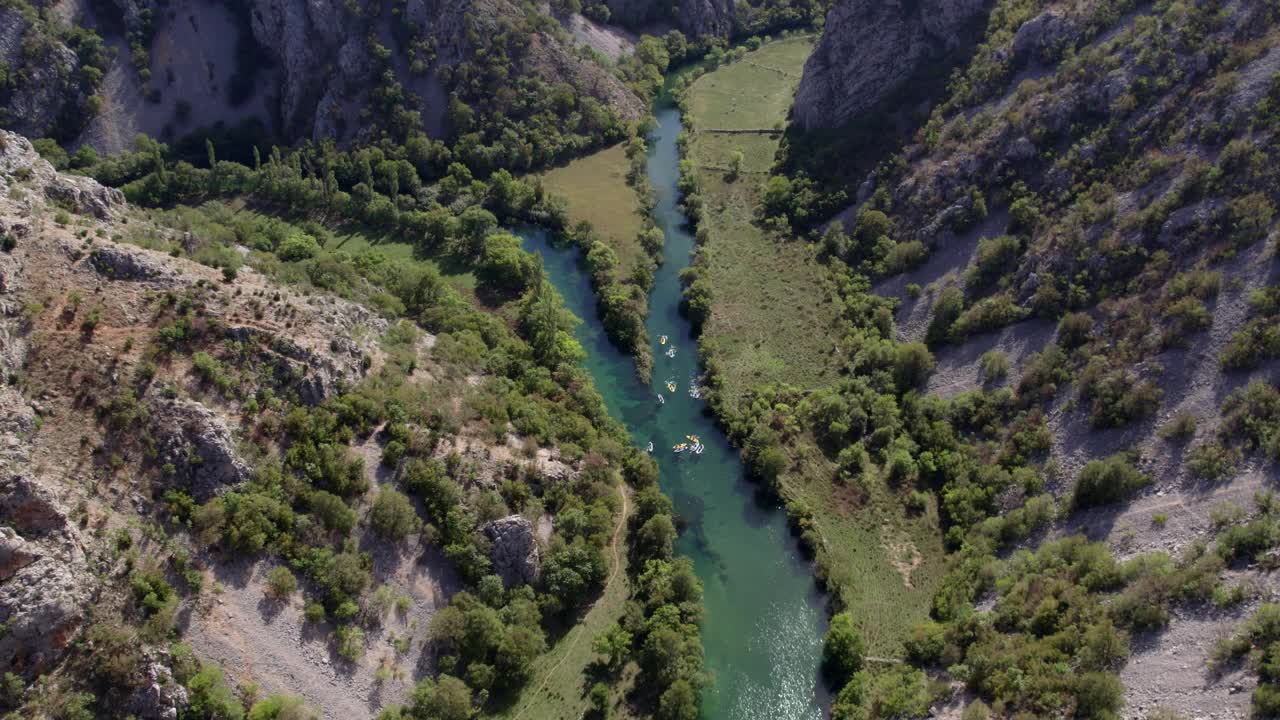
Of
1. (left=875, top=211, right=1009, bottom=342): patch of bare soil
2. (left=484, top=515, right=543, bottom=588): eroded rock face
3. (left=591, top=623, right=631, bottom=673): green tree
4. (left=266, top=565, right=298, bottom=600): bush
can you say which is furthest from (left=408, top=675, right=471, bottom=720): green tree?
(left=875, top=211, right=1009, bottom=342): patch of bare soil

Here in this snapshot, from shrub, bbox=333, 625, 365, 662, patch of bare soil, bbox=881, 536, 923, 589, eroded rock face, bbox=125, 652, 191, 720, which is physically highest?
patch of bare soil, bbox=881, 536, 923, 589

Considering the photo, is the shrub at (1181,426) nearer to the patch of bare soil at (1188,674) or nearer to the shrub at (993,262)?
the patch of bare soil at (1188,674)

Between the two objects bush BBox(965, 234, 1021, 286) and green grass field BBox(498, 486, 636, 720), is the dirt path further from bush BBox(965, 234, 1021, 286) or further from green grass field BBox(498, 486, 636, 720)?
bush BBox(965, 234, 1021, 286)

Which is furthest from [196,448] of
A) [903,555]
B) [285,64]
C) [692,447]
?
[285,64]

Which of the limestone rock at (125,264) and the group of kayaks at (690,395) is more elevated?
the group of kayaks at (690,395)

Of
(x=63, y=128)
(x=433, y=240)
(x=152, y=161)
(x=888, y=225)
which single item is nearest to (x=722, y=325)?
(x=888, y=225)

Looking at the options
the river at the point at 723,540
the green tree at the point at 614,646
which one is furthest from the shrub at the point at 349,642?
the river at the point at 723,540
